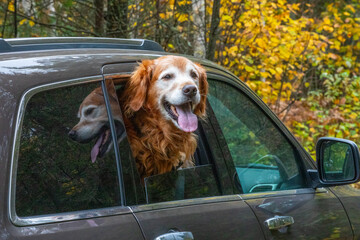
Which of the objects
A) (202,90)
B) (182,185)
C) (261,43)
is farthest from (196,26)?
(182,185)

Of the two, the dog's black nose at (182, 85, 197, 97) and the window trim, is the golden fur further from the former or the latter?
the window trim

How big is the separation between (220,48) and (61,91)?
21.8ft

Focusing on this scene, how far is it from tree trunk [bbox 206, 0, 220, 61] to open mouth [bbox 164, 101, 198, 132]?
501 centimetres

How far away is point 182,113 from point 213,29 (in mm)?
5099

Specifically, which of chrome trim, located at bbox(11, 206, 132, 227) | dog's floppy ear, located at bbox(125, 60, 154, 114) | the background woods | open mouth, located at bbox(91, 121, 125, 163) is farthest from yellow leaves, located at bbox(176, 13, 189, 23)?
chrome trim, located at bbox(11, 206, 132, 227)

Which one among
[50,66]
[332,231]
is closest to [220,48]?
[332,231]

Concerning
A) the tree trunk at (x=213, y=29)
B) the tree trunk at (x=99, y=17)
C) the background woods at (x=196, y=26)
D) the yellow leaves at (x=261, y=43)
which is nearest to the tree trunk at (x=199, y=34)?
the background woods at (x=196, y=26)

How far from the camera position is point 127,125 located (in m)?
2.66

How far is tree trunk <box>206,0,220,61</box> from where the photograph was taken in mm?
7641

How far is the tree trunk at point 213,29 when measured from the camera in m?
7.64

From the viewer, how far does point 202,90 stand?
3.09 m

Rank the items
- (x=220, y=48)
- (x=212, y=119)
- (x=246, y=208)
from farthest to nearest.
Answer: (x=220, y=48) → (x=212, y=119) → (x=246, y=208)

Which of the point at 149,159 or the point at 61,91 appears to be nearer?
the point at 61,91

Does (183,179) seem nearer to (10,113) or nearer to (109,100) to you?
(109,100)
